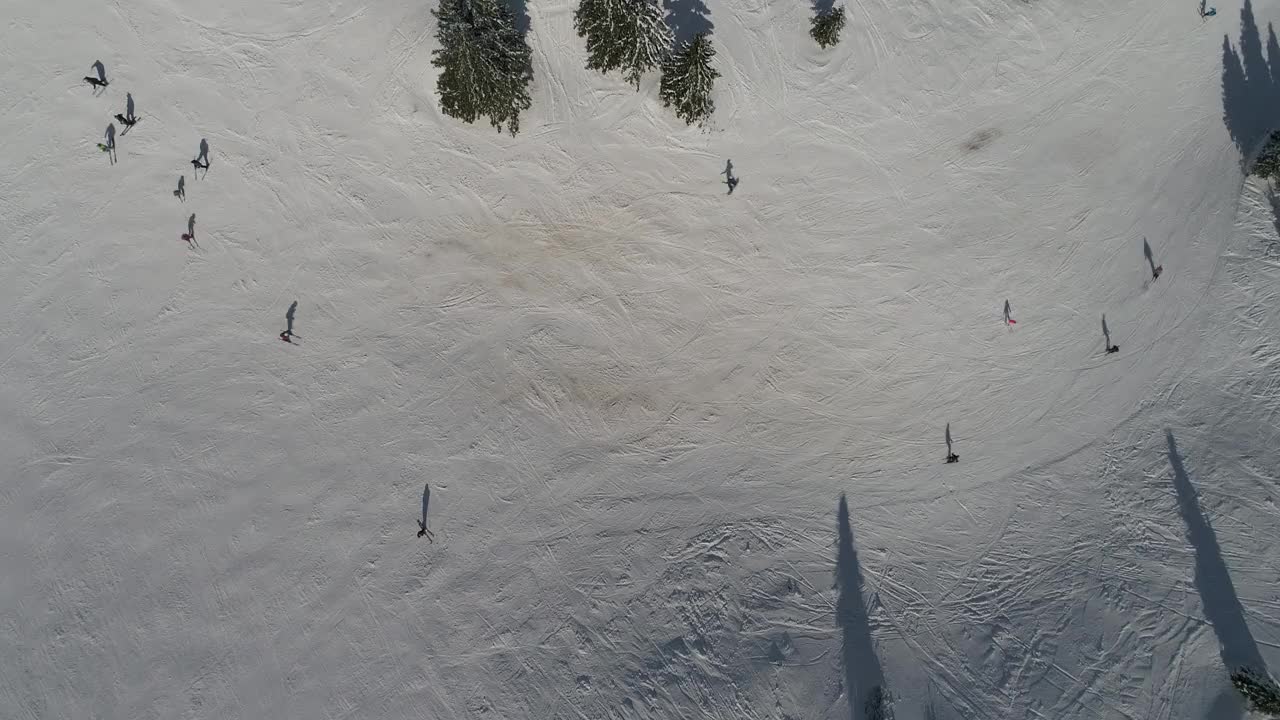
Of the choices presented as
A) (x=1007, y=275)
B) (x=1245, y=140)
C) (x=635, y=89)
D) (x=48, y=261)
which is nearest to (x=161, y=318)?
(x=48, y=261)

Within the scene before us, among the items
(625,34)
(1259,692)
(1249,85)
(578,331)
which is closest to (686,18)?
(625,34)

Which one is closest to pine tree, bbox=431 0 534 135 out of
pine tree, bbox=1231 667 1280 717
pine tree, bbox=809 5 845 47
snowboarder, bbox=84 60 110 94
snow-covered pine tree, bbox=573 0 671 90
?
snow-covered pine tree, bbox=573 0 671 90

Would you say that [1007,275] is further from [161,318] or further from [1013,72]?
[161,318]

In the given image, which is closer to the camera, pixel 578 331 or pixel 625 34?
pixel 625 34

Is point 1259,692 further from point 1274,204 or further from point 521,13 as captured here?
point 521,13

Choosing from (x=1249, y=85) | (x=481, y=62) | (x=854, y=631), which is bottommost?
(x=854, y=631)

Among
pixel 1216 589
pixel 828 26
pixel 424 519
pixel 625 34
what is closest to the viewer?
pixel 625 34
